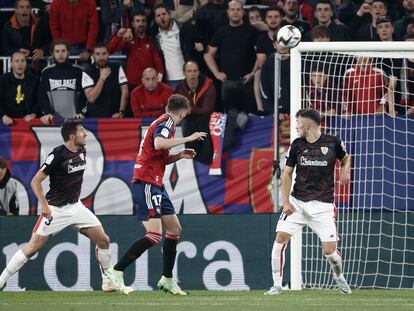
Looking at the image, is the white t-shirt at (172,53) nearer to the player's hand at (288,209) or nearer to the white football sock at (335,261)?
the player's hand at (288,209)

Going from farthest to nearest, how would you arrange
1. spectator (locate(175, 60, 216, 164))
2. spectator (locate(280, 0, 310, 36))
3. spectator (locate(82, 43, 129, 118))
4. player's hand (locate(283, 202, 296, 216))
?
spectator (locate(280, 0, 310, 36)), spectator (locate(82, 43, 129, 118)), spectator (locate(175, 60, 216, 164)), player's hand (locate(283, 202, 296, 216))

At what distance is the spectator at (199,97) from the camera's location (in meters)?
16.2

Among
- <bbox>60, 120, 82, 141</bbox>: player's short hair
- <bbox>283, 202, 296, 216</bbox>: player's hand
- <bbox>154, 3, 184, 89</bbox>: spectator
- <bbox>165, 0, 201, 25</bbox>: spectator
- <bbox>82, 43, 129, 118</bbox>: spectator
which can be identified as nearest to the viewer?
<bbox>283, 202, 296, 216</bbox>: player's hand

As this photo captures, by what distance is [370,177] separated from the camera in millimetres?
15438

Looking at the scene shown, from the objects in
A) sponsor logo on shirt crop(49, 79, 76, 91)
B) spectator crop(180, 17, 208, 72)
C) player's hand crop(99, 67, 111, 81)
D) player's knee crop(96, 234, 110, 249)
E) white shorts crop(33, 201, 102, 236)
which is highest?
spectator crop(180, 17, 208, 72)

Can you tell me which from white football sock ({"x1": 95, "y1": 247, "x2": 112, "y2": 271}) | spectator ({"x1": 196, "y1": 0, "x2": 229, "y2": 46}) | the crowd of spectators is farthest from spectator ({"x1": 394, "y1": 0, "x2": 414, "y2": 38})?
white football sock ({"x1": 95, "y1": 247, "x2": 112, "y2": 271})

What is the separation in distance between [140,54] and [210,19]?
1.24m

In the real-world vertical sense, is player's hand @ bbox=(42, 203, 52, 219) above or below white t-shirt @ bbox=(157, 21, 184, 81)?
below

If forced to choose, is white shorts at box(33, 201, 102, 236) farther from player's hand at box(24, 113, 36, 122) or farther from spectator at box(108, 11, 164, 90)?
spectator at box(108, 11, 164, 90)

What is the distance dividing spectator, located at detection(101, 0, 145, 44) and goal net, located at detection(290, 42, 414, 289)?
3918 millimetres

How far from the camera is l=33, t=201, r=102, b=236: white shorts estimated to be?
13.1m

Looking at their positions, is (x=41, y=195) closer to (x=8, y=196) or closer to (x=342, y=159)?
(x=342, y=159)

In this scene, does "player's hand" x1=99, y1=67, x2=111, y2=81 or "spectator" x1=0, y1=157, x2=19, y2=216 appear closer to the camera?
"spectator" x1=0, y1=157, x2=19, y2=216

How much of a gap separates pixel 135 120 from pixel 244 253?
8.44ft
